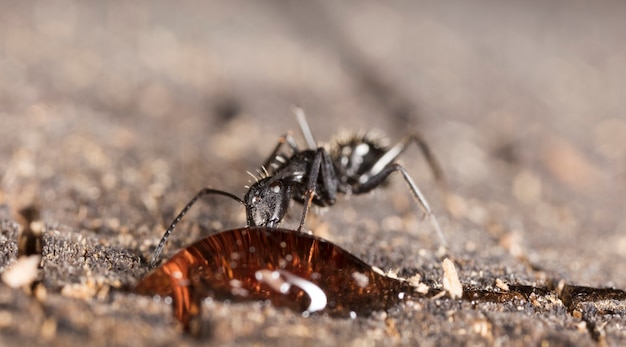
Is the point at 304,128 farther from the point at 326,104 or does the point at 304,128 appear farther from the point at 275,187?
the point at 275,187

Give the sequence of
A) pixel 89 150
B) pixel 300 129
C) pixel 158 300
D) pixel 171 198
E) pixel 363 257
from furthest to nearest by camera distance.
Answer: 1. pixel 300 129
2. pixel 89 150
3. pixel 171 198
4. pixel 363 257
5. pixel 158 300

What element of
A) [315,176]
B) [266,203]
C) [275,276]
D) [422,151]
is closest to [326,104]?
[422,151]

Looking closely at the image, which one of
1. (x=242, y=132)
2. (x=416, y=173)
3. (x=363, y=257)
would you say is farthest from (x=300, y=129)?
(x=363, y=257)

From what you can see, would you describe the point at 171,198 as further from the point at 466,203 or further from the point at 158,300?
the point at 466,203

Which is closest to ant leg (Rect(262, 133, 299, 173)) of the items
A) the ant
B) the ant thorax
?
the ant

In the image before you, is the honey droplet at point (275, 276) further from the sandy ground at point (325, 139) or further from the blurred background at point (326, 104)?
the blurred background at point (326, 104)

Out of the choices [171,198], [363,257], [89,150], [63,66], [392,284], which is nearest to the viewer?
[392,284]

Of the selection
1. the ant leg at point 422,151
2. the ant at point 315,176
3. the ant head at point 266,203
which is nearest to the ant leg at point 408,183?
the ant at point 315,176
